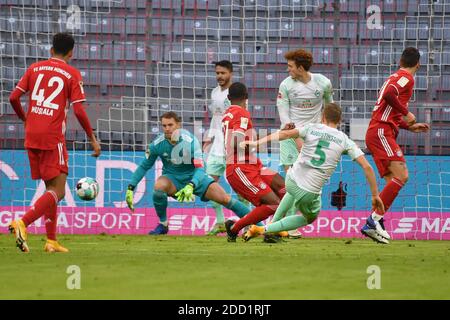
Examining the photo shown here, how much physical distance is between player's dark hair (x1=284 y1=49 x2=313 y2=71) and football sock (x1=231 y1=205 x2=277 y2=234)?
6.75ft

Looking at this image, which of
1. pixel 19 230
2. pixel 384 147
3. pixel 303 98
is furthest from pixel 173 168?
pixel 19 230

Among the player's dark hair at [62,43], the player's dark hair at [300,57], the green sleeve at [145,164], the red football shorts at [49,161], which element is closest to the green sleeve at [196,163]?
the green sleeve at [145,164]

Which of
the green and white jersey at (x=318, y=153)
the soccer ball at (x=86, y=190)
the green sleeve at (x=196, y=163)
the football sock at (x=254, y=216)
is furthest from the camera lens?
the green sleeve at (x=196, y=163)

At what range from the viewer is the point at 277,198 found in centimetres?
1130

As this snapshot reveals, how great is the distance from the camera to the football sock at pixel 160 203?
13477 mm

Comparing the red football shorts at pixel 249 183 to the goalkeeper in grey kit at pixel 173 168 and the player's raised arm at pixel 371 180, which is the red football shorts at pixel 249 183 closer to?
the player's raised arm at pixel 371 180

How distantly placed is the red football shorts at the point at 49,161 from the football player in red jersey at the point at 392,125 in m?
3.74

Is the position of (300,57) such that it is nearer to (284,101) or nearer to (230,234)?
(284,101)

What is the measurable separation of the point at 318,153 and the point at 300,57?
87.5 inches

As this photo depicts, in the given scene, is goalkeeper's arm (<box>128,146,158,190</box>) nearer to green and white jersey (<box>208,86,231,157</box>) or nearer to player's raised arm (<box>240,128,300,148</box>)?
green and white jersey (<box>208,86,231,157</box>)

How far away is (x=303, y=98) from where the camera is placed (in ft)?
41.2

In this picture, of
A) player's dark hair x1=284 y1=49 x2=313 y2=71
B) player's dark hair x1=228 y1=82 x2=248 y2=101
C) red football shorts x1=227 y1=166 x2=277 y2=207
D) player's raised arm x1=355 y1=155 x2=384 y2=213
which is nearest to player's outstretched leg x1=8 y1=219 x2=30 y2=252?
red football shorts x1=227 y1=166 x2=277 y2=207

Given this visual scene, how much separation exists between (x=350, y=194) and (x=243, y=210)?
250cm

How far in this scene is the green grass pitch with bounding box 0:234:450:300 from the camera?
5.98 meters
